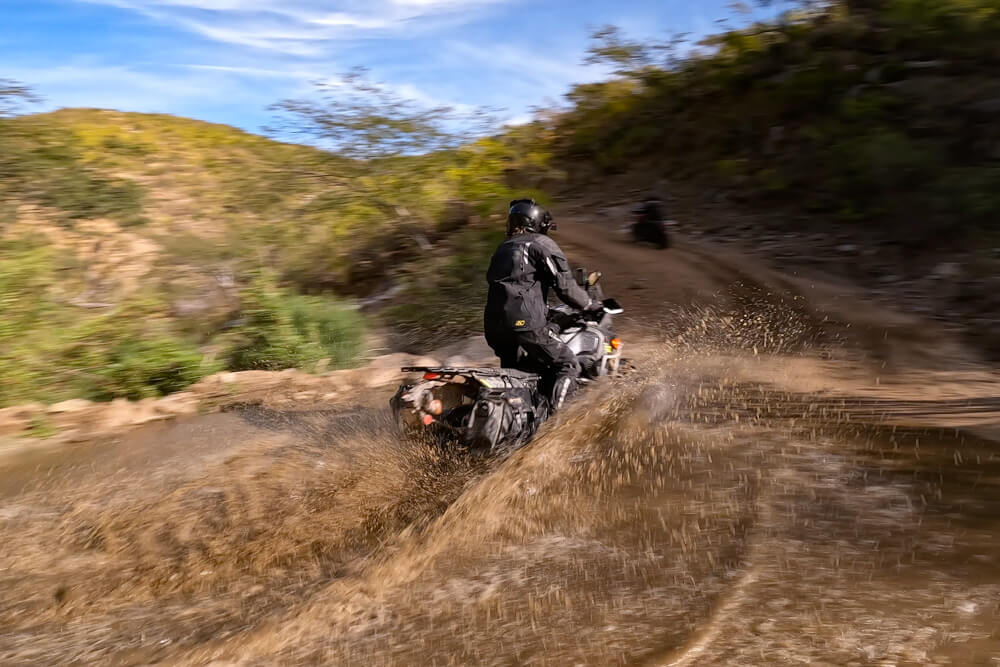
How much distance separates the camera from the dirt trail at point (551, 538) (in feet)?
10.9

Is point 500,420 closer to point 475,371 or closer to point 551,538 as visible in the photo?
point 475,371

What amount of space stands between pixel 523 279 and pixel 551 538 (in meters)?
1.83

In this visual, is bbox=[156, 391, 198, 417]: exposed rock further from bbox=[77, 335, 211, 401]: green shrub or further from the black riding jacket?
the black riding jacket

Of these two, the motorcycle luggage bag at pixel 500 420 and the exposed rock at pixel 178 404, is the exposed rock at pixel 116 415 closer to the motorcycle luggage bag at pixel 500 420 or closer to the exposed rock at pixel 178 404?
the exposed rock at pixel 178 404

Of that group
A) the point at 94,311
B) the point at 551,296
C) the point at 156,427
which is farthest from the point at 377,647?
the point at 94,311

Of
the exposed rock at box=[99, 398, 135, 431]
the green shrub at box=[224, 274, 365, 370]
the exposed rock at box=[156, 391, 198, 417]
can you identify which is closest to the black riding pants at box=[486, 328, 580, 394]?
the exposed rock at box=[156, 391, 198, 417]

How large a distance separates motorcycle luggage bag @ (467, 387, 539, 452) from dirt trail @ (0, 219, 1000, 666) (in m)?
0.15

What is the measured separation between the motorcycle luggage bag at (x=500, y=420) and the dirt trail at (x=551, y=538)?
0.48ft

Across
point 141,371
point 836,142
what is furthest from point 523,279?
point 836,142

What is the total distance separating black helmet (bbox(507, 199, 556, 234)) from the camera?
18.8 ft

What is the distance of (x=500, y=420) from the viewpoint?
517 cm

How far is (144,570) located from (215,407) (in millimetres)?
4296

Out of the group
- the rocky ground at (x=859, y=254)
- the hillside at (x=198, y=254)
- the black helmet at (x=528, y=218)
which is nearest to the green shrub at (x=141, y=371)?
the hillside at (x=198, y=254)

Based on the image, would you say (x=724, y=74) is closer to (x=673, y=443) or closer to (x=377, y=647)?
(x=673, y=443)
